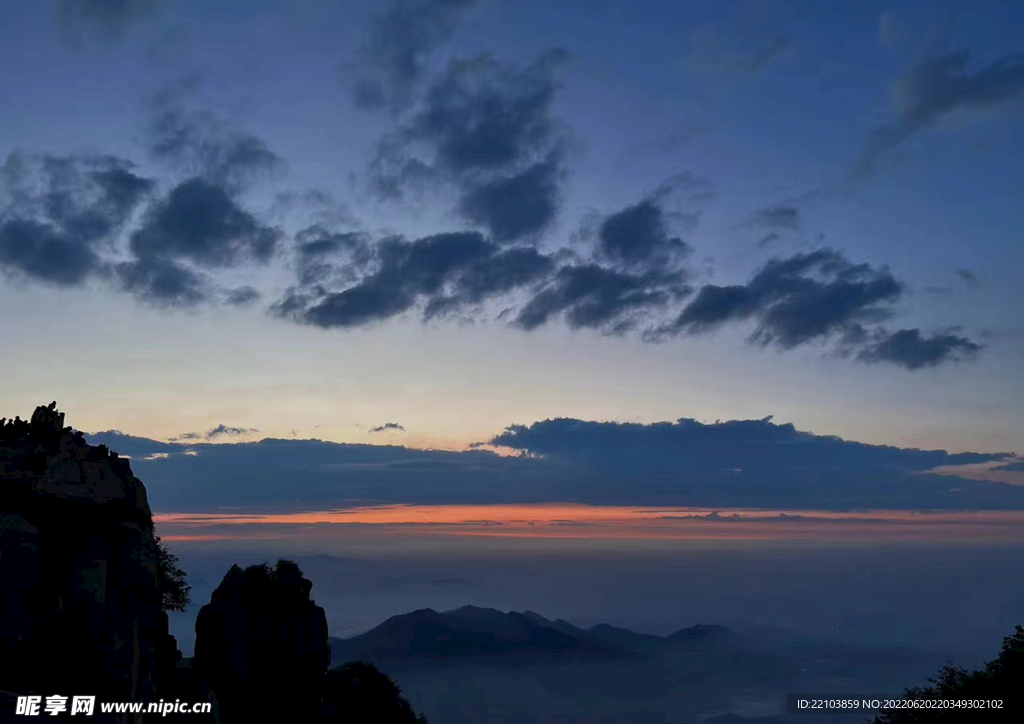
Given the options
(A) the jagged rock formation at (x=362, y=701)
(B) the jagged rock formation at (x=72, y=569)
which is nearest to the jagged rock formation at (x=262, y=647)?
(A) the jagged rock formation at (x=362, y=701)

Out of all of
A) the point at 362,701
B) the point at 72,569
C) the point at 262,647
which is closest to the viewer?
the point at 72,569

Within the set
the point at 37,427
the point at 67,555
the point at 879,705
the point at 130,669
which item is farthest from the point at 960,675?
the point at 37,427

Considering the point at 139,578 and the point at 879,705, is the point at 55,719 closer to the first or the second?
the point at 139,578

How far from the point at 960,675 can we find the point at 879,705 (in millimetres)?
9235

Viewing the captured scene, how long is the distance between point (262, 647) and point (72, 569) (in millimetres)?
35096

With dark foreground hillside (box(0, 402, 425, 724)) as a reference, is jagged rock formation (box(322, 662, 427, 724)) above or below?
below

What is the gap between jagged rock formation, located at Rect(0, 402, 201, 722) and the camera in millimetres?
52906

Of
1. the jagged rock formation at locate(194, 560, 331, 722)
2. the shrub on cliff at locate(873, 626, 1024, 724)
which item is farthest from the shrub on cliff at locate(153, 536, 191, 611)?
the shrub on cliff at locate(873, 626, 1024, 724)

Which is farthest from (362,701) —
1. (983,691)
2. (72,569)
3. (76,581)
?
(983,691)

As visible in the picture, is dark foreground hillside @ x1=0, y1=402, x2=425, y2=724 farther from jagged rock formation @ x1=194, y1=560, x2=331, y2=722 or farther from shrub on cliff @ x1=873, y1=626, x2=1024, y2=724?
shrub on cliff @ x1=873, y1=626, x2=1024, y2=724

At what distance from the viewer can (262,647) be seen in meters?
86.6

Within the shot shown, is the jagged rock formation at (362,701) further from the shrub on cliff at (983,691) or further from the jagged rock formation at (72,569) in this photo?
the shrub on cliff at (983,691)

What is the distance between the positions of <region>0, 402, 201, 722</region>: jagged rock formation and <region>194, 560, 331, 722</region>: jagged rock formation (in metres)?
24.3

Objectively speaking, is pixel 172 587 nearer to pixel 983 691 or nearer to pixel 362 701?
pixel 362 701
